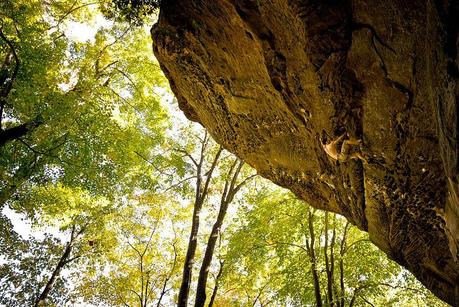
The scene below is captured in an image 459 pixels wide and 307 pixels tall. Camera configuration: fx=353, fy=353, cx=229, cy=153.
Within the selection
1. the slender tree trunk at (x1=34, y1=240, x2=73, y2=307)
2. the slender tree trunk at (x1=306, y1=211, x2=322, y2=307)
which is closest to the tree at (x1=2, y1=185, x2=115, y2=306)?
the slender tree trunk at (x1=34, y1=240, x2=73, y2=307)

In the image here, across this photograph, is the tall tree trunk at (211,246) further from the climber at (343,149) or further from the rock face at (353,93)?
the climber at (343,149)

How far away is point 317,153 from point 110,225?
48.9 ft

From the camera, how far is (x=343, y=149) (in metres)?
5.20

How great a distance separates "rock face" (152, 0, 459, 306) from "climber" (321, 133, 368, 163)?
0.09m

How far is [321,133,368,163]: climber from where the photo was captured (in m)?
5.08

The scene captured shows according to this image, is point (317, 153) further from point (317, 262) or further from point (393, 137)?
point (317, 262)

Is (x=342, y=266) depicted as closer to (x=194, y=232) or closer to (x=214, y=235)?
(x=214, y=235)

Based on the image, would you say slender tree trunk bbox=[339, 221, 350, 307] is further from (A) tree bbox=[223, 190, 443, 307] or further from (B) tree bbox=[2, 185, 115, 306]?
(B) tree bbox=[2, 185, 115, 306]

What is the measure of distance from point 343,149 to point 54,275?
769 inches

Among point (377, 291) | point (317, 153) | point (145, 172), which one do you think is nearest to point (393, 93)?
point (317, 153)

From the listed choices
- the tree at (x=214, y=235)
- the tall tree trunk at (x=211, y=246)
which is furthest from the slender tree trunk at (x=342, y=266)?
the tall tree trunk at (x=211, y=246)

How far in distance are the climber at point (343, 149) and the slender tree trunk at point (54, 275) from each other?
18566 millimetres

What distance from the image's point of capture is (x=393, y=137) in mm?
4695

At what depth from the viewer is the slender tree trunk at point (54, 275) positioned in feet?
61.4
